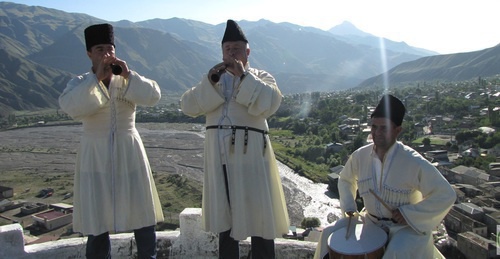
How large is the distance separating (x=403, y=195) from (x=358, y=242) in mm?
432

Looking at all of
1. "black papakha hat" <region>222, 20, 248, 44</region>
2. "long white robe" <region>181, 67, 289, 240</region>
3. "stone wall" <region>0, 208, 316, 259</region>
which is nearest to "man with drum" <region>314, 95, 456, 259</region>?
"long white robe" <region>181, 67, 289, 240</region>

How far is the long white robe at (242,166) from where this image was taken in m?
2.46

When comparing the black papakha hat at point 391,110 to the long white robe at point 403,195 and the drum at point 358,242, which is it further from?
the drum at point 358,242

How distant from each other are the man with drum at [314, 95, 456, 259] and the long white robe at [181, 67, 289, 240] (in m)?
0.40

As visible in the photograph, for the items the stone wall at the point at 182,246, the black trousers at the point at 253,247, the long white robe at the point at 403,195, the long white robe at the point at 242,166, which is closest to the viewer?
the long white robe at the point at 403,195

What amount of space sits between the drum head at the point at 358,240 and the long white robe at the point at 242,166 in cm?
36

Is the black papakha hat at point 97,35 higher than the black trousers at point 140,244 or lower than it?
higher

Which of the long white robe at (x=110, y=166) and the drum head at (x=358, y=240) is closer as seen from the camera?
the drum head at (x=358, y=240)

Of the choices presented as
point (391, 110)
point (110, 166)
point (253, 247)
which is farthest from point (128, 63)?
point (391, 110)

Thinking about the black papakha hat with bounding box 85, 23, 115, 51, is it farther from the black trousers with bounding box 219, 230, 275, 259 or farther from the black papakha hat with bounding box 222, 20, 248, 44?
the black trousers with bounding box 219, 230, 275, 259

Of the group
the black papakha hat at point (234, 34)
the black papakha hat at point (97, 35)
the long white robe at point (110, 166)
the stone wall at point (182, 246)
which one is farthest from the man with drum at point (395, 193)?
the black papakha hat at point (97, 35)

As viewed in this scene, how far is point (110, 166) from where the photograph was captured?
2.54m

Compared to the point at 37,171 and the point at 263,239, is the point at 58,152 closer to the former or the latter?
the point at 37,171

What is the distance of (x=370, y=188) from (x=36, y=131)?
5705cm
